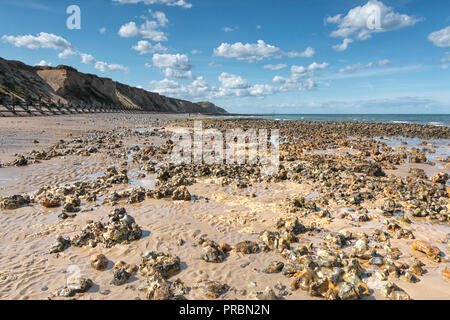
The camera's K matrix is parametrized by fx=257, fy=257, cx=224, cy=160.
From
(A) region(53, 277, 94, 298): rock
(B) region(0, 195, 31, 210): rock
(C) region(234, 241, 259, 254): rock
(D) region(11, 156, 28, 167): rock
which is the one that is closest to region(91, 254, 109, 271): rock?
(A) region(53, 277, 94, 298): rock

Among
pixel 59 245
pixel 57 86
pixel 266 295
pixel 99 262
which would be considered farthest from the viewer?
pixel 57 86

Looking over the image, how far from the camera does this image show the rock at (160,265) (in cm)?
466

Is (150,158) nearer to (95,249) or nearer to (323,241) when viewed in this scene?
(95,249)

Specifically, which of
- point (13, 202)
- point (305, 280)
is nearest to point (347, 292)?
point (305, 280)

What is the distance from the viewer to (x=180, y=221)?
7.12 m

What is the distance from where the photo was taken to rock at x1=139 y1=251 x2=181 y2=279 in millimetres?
4660

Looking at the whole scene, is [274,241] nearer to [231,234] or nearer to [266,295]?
[231,234]

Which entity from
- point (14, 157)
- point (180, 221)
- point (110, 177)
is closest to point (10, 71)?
point (14, 157)

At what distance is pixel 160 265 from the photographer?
4.75 m

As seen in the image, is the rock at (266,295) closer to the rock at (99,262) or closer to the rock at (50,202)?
the rock at (99,262)

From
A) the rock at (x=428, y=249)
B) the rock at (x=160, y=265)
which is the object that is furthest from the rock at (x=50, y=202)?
the rock at (x=428, y=249)

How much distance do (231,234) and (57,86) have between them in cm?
9566

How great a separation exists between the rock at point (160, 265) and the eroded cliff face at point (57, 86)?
166ft

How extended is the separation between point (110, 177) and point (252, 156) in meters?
8.27
